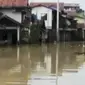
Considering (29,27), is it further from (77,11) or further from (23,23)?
(77,11)

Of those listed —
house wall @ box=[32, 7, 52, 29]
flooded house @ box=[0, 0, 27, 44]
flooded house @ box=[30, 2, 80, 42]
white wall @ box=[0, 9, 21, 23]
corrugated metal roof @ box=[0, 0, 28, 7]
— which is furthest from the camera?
house wall @ box=[32, 7, 52, 29]

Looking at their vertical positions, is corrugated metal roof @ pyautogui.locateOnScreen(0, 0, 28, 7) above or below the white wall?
above

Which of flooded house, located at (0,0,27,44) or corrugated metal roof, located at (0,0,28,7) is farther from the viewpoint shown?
corrugated metal roof, located at (0,0,28,7)

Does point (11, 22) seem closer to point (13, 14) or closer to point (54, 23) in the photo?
point (13, 14)

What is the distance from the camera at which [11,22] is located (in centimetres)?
3712

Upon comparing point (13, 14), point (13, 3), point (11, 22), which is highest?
point (13, 3)

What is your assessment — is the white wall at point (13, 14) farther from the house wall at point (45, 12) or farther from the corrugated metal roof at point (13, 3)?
the house wall at point (45, 12)

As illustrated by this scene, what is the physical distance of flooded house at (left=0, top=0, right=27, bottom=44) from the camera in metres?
36.6

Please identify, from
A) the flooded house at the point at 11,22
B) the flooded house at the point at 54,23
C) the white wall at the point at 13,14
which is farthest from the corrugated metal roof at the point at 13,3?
the flooded house at the point at 54,23

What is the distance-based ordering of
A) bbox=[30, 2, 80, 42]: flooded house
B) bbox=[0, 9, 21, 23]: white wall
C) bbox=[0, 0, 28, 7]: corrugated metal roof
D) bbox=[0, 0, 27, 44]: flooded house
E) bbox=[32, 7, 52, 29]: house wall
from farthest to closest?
bbox=[32, 7, 52, 29]: house wall → bbox=[30, 2, 80, 42]: flooded house → bbox=[0, 0, 28, 7]: corrugated metal roof → bbox=[0, 9, 21, 23]: white wall → bbox=[0, 0, 27, 44]: flooded house

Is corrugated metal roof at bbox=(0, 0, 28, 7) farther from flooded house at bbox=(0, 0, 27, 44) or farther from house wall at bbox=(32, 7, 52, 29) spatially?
house wall at bbox=(32, 7, 52, 29)

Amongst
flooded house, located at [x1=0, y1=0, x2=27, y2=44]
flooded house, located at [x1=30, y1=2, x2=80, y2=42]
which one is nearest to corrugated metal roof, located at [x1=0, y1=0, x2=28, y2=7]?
flooded house, located at [x1=0, y1=0, x2=27, y2=44]

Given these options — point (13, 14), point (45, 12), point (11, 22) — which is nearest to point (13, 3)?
point (13, 14)

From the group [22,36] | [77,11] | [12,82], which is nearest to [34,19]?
[22,36]
